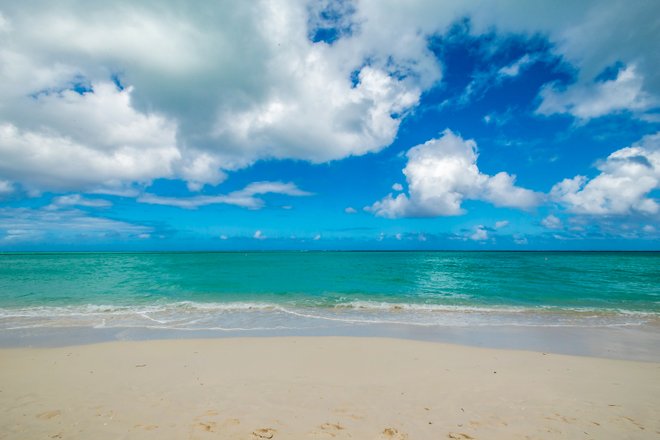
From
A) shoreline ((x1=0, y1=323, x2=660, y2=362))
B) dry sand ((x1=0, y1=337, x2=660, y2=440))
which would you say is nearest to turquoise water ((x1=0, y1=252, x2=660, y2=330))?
shoreline ((x1=0, y1=323, x2=660, y2=362))

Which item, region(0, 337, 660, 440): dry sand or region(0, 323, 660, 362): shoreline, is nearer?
region(0, 337, 660, 440): dry sand

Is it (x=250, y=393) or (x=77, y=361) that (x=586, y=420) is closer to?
(x=250, y=393)

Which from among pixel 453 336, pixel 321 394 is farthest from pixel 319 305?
pixel 321 394

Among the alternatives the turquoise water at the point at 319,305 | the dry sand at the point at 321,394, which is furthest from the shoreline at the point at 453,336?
the dry sand at the point at 321,394

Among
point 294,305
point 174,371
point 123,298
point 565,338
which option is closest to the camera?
point 174,371

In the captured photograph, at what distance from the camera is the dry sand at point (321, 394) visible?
17.5 ft

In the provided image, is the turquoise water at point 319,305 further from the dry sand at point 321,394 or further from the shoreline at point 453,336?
the dry sand at point 321,394

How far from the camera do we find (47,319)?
15.1 meters

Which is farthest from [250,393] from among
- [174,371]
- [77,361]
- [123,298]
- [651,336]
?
[123,298]

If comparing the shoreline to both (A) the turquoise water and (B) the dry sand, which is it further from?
(B) the dry sand

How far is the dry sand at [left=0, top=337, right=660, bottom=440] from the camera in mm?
5324

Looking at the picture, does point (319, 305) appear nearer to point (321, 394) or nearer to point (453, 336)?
point (453, 336)

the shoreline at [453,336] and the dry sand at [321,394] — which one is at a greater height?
the dry sand at [321,394]

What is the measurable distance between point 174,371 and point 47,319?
40.7ft
